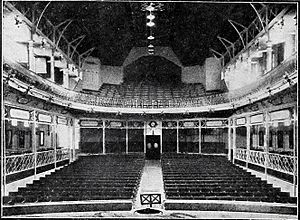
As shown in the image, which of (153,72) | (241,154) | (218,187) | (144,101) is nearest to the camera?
(218,187)

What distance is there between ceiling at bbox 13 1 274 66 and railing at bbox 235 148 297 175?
203 inches

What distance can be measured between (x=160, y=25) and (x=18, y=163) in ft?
30.5

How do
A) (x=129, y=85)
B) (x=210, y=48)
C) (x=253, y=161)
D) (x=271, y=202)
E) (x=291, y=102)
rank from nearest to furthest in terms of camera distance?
(x=271, y=202) < (x=291, y=102) < (x=253, y=161) < (x=210, y=48) < (x=129, y=85)

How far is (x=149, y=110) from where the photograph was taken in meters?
19.5

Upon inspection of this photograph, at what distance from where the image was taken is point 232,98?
56.3ft

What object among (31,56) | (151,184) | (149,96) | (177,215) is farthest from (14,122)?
(149,96)

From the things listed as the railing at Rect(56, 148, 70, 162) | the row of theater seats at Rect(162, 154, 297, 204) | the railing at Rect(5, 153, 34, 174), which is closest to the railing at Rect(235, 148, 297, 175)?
the row of theater seats at Rect(162, 154, 297, 204)

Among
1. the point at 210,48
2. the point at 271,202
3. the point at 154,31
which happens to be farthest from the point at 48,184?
the point at 210,48

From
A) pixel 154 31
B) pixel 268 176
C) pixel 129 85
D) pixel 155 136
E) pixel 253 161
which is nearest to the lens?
pixel 268 176

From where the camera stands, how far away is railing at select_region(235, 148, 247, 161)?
1514 centimetres

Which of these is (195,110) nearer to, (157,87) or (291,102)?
(157,87)

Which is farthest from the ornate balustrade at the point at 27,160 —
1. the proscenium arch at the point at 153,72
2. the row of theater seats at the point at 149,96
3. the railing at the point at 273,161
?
the proscenium arch at the point at 153,72

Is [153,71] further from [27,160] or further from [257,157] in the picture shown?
[27,160]

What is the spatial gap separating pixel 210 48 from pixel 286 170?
32.9ft
